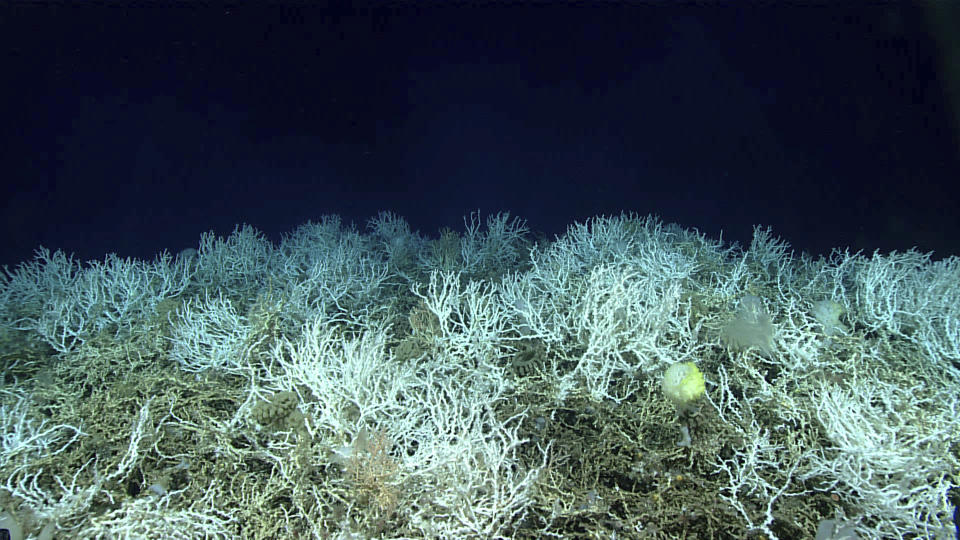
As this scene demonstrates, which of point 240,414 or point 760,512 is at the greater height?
point 240,414

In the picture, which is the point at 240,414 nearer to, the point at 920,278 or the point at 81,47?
the point at 920,278

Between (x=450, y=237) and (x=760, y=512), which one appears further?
(x=450, y=237)

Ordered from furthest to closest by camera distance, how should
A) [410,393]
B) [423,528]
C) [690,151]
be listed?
[690,151], [410,393], [423,528]

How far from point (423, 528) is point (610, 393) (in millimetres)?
1440

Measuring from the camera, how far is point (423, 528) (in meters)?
2.03

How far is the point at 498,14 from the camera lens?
949 inches

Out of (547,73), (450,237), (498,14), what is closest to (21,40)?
(498,14)

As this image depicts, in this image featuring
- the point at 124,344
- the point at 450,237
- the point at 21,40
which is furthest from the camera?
the point at 21,40

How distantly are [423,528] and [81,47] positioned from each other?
31.5 meters

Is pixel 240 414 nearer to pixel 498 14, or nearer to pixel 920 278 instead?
pixel 920 278

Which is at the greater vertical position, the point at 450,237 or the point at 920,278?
the point at 450,237

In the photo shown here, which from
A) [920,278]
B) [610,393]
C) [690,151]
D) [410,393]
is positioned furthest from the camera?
[690,151]

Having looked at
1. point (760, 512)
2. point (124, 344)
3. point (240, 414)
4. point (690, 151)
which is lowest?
point (760, 512)

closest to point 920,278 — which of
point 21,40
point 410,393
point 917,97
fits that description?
point 410,393
